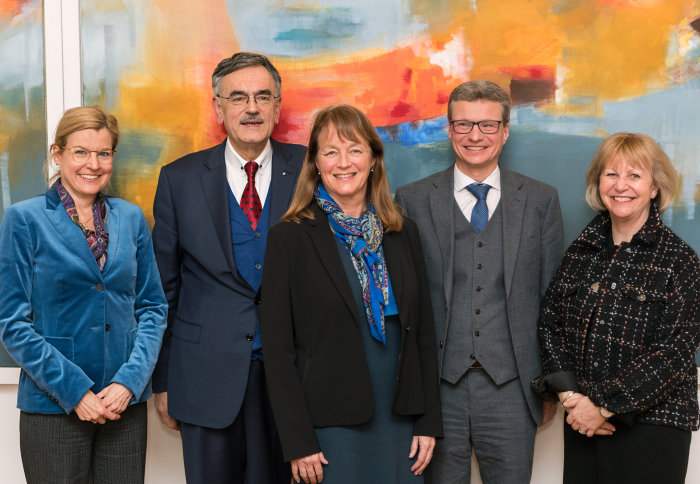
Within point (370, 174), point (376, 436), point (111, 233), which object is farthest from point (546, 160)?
point (111, 233)

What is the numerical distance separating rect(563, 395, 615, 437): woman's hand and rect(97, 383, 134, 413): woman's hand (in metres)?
1.56

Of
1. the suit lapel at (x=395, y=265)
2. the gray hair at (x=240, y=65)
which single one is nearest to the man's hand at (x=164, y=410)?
the suit lapel at (x=395, y=265)

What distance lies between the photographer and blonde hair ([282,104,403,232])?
1.98 m

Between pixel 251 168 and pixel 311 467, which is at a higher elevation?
pixel 251 168

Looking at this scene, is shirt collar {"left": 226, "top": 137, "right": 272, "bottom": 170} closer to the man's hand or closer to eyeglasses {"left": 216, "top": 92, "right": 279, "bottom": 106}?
eyeglasses {"left": 216, "top": 92, "right": 279, "bottom": 106}

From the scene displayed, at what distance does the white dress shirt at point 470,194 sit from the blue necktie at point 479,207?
16mm

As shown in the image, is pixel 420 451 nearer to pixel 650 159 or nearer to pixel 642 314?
pixel 642 314

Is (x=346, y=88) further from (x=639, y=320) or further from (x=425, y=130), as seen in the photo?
(x=639, y=320)

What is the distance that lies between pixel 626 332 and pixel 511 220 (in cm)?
56

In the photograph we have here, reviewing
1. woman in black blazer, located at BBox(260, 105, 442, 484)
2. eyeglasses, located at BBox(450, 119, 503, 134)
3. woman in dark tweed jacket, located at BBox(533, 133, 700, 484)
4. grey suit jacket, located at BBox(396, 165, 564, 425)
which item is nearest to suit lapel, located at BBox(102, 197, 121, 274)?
woman in black blazer, located at BBox(260, 105, 442, 484)

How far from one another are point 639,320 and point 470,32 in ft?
4.75

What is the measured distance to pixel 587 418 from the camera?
2.15 m

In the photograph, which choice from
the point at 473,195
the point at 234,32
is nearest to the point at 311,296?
the point at 473,195

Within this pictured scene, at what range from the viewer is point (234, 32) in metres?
2.86
